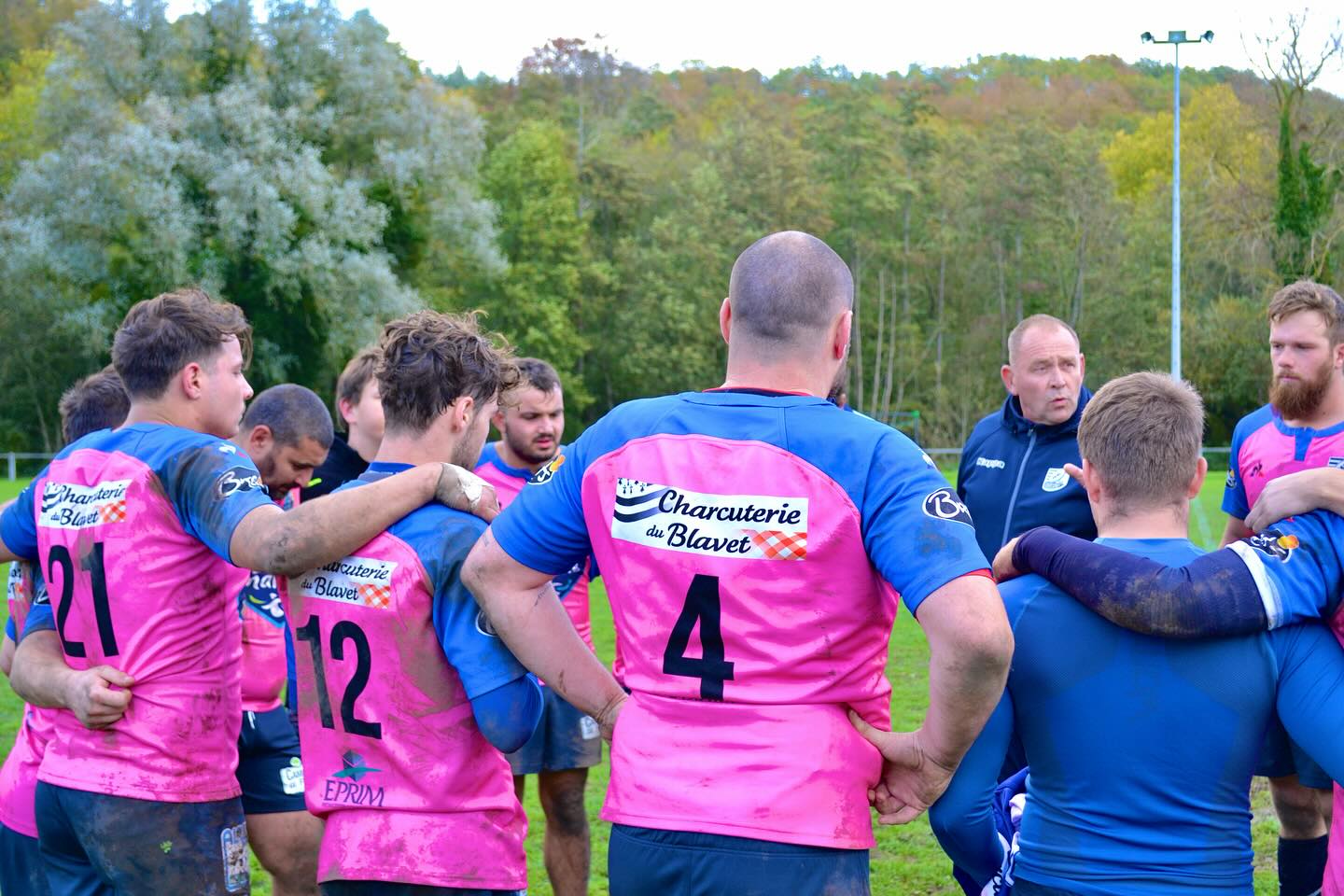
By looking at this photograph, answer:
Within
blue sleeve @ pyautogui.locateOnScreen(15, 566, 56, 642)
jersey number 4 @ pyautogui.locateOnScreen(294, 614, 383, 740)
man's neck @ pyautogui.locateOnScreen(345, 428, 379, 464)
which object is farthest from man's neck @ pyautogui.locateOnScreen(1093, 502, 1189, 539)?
man's neck @ pyautogui.locateOnScreen(345, 428, 379, 464)

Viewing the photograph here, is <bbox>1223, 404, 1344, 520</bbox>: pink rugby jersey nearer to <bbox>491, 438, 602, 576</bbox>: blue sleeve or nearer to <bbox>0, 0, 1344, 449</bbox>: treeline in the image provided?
<bbox>491, 438, 602, 576</bbox>: blue sleeve

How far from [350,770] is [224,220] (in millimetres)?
33523

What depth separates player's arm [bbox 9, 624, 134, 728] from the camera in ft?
11.6

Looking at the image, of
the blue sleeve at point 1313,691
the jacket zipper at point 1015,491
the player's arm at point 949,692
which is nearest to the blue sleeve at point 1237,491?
the jacket zipper at point 1015,491

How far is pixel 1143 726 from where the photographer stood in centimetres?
264

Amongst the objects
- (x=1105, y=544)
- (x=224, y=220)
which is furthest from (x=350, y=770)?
(x=224, y=220)

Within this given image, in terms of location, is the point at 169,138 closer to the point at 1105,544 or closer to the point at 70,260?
the point at 70,260

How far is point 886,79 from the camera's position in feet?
313

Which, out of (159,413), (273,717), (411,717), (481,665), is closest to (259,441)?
(273,717)

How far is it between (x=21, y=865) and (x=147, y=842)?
3.29 ft

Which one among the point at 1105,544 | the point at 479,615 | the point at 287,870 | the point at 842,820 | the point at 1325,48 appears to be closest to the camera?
the point at 842,820

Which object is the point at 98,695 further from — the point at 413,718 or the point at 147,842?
the point at 413,718

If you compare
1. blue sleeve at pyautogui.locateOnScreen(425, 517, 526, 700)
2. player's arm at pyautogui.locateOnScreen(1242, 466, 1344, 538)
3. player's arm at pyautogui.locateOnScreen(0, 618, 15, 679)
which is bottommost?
player's arm at pyautogui.locateOnScreen(0, 618, 15, 679)

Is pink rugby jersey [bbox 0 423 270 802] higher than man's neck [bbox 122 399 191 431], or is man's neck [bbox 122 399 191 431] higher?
man's neck [bbox 122 399 191 431]
